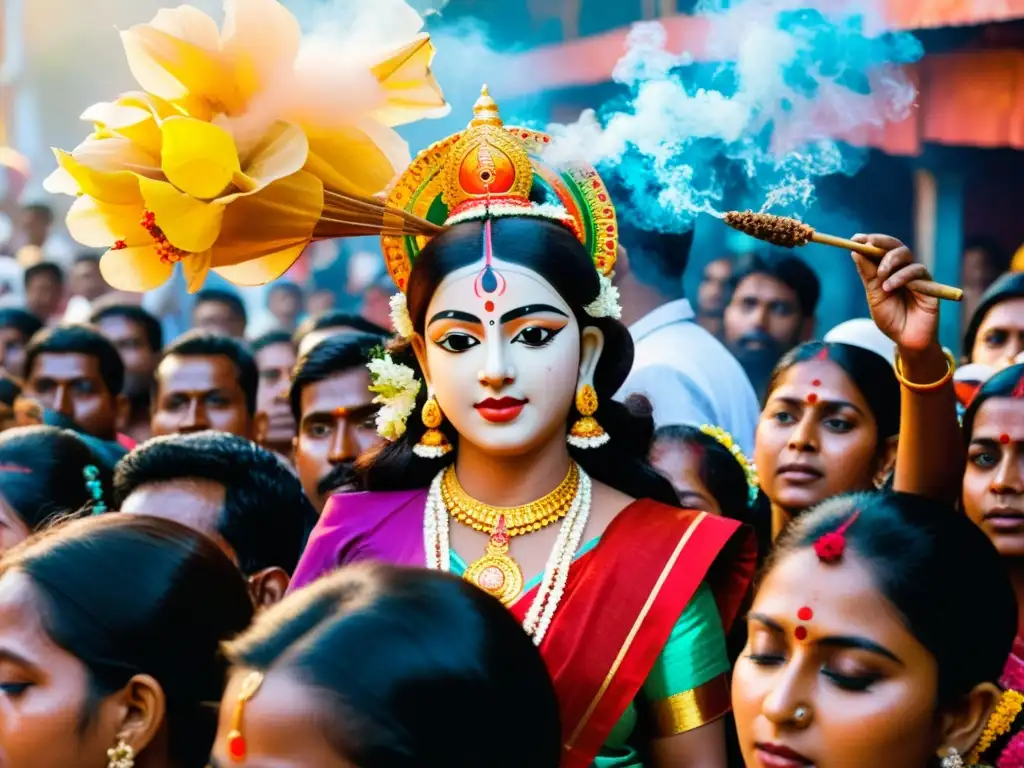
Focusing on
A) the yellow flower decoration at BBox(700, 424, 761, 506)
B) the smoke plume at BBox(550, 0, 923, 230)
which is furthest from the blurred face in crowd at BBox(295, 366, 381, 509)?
the smoke plume at BBox(550, 0, 923, 230)

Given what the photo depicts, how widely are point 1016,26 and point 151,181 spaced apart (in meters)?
4.50

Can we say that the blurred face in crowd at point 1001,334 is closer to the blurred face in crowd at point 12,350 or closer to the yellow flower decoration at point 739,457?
the yellow flower decoration at point 739,457

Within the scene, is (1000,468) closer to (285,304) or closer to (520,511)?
(520,511)

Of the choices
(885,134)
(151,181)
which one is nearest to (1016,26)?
(885,134)

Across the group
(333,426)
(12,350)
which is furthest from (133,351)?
(333,426)

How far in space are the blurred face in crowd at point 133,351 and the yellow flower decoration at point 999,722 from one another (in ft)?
18.5

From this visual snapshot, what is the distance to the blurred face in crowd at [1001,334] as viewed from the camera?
522 cm

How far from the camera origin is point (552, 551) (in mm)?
3408

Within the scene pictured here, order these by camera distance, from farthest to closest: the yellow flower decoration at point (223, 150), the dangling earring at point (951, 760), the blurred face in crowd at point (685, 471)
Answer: the blurred face in crowd at point (685, 471) → the yellow flower decoration at point (223, 150) → the dangling earring at point (951, 760)

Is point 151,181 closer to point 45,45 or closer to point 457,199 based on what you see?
point 457,199

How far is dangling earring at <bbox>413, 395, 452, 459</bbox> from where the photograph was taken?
3.50 m

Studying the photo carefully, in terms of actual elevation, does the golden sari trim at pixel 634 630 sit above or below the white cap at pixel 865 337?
below

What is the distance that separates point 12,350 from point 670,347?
4.78 metres

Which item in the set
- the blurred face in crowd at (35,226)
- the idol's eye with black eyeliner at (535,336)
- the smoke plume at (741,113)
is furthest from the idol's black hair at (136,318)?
the blurred face in crowd at (35,226)
